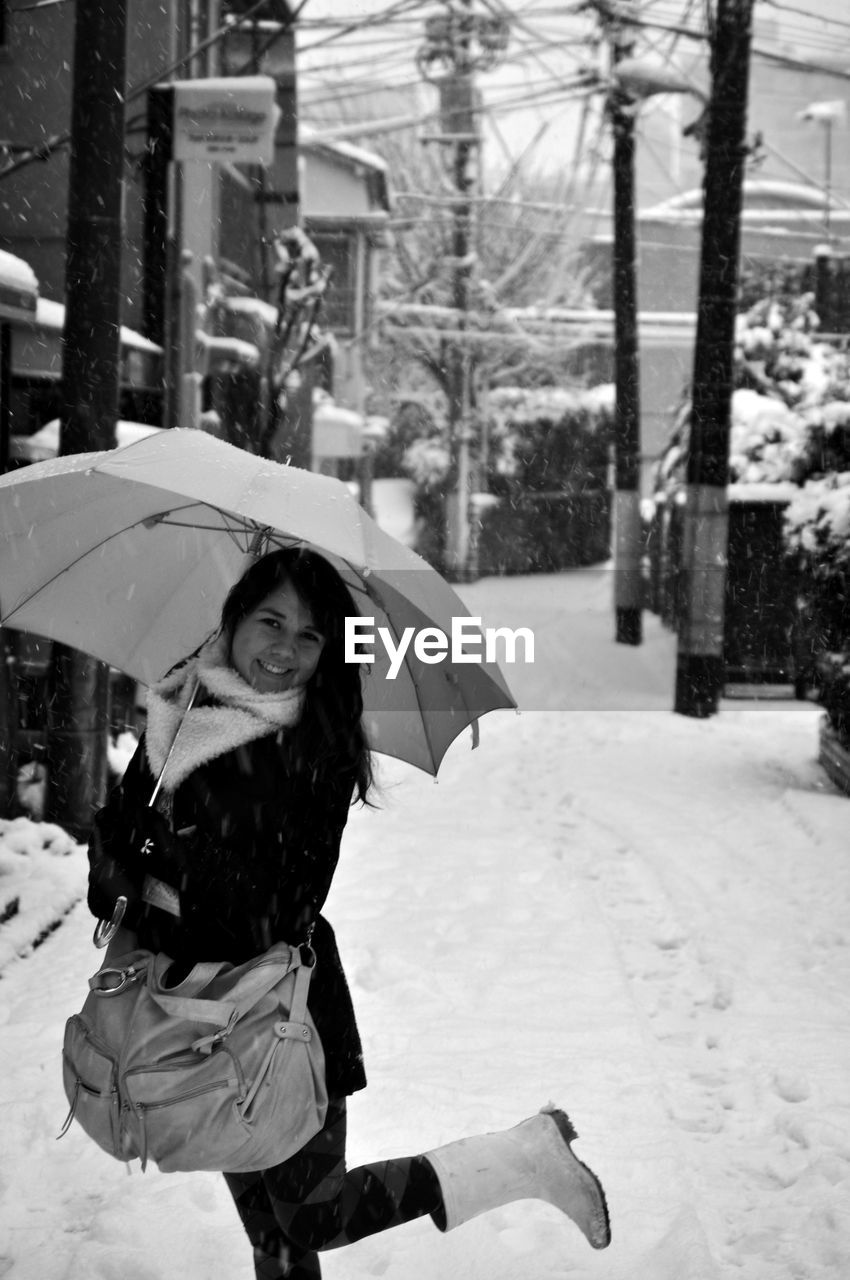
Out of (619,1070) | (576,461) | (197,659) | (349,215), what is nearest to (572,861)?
(619,1070)

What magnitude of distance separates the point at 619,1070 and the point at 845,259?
18920 mm

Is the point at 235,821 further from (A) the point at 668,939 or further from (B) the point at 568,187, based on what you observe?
(B) the point at 568,187

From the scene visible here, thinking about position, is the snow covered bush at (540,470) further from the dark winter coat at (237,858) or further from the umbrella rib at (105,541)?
the dark winter coat at (237,858)

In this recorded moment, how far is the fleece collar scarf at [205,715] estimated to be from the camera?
2.39 m

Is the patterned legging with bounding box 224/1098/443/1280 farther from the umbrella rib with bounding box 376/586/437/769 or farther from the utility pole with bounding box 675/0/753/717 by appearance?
the utility pole with bounding box 675/0/753/717

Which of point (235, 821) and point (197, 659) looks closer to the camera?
point (235, 821)

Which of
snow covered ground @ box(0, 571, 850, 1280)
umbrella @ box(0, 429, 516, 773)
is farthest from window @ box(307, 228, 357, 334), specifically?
umbrella @ box(0, 429, 516, 773)

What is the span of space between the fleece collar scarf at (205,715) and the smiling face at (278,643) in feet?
0.14

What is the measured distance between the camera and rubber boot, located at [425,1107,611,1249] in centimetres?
263

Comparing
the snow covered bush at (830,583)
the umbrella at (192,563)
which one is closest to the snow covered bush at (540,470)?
the snow covered bush at (830,583)

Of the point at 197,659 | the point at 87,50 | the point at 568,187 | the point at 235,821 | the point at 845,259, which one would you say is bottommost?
the point at 235,821

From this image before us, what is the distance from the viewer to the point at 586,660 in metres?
17.4

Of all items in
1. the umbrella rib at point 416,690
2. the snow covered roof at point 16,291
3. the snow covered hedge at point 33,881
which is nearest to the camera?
the umbrella rib at point 416,690

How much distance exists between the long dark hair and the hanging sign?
855cm
